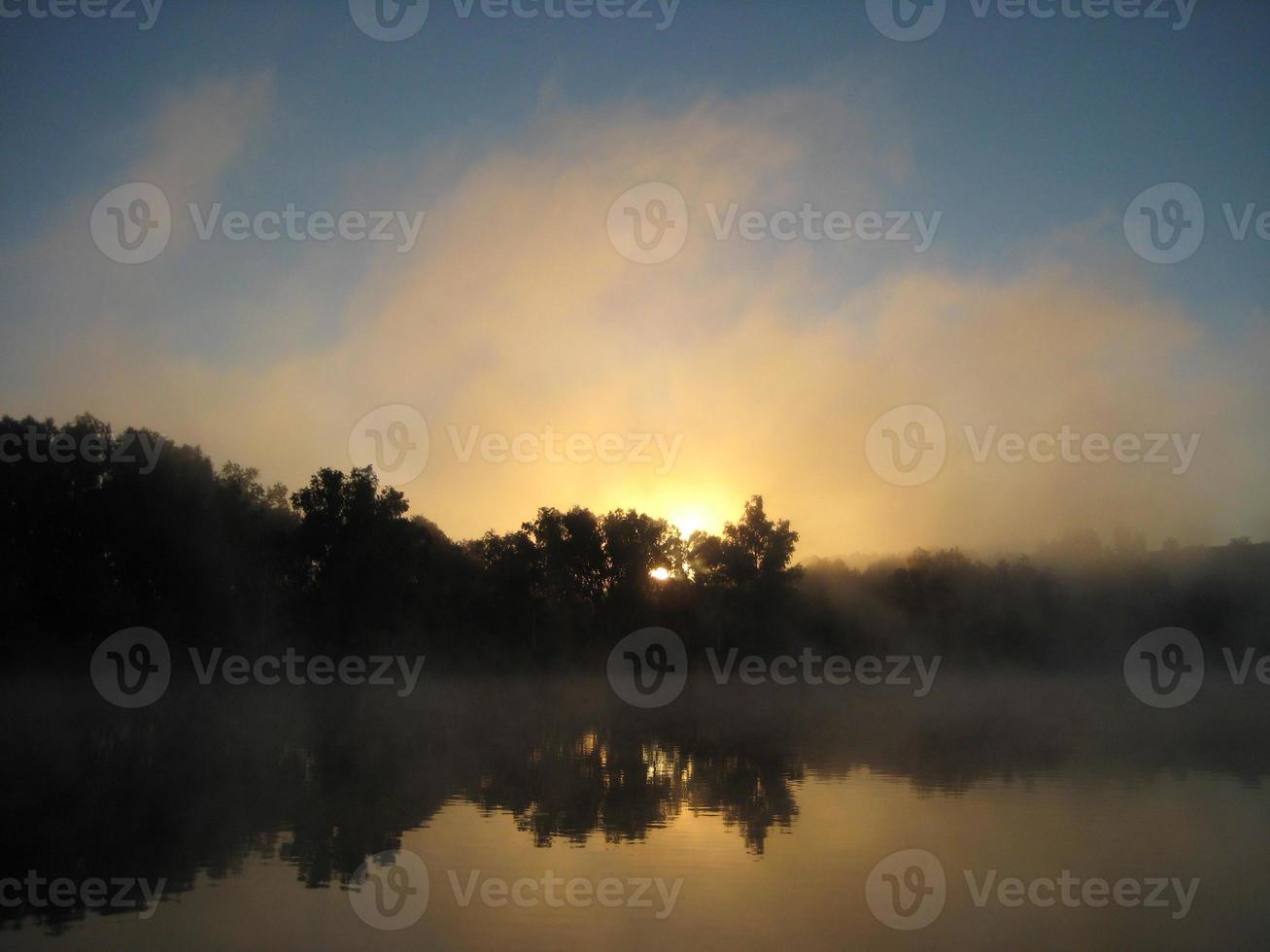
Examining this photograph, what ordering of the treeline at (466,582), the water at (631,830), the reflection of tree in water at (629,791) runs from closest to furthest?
the water at (631,830) → the reflection of tree in water at (629,791) → the treeline at (466,582)

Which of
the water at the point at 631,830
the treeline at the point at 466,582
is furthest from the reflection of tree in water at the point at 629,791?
the treeline at the point at 466,582

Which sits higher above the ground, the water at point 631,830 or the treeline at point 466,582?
the treeline at point 466,582

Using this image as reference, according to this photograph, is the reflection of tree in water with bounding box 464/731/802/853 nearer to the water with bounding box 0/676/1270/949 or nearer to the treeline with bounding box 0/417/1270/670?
the water with bounding box 0/676/1270/949

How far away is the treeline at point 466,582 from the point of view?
6397 centimetres

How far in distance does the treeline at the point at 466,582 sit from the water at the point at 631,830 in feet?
79.2

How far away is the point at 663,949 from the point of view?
12.9m

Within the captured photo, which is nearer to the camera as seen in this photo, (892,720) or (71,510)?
(892,720)

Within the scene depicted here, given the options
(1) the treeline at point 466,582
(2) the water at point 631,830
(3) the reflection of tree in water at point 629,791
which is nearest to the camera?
Answer: (2) the water at point 631,830

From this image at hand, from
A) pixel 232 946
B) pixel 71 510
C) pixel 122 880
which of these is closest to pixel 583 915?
pixel 232 946

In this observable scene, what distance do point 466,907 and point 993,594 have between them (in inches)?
4206

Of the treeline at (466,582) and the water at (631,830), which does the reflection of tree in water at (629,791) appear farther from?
the treeline at (466,582)

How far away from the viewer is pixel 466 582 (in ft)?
311

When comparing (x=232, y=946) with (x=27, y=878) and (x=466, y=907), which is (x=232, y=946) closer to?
(x=466, y=907)

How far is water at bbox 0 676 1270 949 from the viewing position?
13.9 metres
